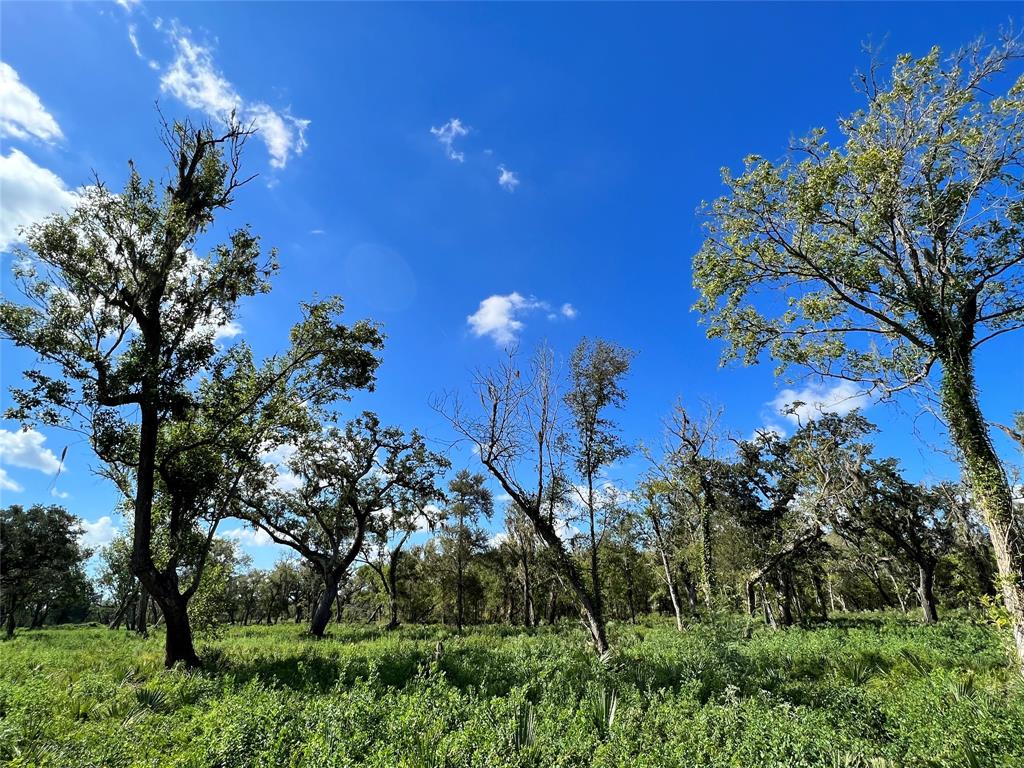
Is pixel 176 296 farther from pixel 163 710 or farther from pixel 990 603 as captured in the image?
pixel 990 603

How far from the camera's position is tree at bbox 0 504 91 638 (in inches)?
1336

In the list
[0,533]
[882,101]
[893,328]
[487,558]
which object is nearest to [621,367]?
[893,328]

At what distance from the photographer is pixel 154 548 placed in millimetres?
14078

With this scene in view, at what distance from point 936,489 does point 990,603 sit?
73.9ft

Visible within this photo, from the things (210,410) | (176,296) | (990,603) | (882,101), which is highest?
(882,101)

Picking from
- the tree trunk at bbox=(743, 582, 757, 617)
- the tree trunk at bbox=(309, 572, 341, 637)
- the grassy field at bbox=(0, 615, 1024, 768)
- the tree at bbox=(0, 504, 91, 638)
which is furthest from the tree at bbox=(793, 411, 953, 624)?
the tree at bbox=(0, 504, 91, 638)

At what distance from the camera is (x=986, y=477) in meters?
10.3

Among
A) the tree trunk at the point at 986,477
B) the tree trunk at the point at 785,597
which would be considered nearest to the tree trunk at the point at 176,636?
the tree trunk at the point at 986,477

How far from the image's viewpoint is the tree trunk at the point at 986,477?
9531 millimetres

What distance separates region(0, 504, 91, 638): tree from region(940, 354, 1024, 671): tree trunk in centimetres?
5181

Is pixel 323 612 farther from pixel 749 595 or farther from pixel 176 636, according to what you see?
pixel 749 595

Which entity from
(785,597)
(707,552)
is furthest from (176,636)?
(785,597)

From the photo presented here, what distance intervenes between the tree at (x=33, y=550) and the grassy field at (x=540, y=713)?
1277 inches

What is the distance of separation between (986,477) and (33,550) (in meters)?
54.3
